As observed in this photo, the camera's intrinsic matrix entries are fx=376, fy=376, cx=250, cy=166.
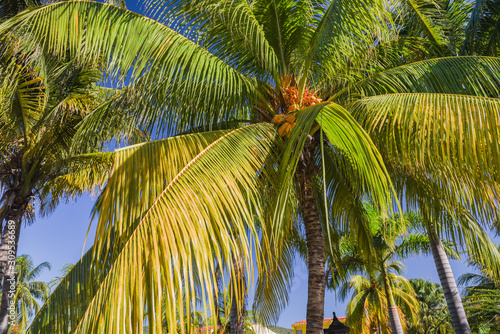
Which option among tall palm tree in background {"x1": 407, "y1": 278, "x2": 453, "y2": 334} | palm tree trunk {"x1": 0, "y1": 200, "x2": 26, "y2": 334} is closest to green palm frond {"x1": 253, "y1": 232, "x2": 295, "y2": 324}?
palm tree trunk {"x1": 0, "y1": 200, "x2": 26, "y2": 334}

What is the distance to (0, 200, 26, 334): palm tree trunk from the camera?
6.43 metres

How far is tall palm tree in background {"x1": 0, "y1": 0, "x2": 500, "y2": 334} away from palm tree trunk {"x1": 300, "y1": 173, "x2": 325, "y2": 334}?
0.06ft

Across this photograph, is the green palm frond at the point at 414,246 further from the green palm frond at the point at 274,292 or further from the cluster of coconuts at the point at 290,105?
the cluster of coconuts at the point at 290,105

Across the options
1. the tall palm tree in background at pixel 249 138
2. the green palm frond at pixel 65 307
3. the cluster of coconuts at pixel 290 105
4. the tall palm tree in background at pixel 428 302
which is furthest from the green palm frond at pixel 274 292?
the tall palm tree in background at pixel 428 302

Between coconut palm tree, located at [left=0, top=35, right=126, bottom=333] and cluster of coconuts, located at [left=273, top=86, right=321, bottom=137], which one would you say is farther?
coconut palm tree, located at [left=0, top=35, right=126, bottom=333]

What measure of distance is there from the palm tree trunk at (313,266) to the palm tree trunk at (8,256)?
5.30 meters

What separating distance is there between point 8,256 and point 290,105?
19.1 ft

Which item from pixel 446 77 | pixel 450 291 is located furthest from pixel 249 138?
pixel 450 291

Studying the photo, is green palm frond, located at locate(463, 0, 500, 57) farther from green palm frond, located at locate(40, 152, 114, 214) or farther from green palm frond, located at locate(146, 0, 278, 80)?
green palm frond, located at locate(40, 152, 114, 214)

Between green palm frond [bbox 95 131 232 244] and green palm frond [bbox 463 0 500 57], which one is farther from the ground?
green palm frond [bbox 463 0 500 57]

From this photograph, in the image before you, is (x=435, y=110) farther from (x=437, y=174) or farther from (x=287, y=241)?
(x=287, y=241)

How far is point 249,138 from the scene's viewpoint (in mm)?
3609

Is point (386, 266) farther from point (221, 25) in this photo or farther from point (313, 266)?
point (221, 25)

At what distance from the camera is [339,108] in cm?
316
